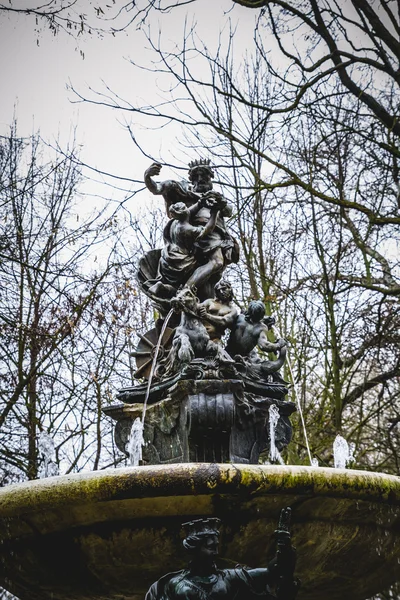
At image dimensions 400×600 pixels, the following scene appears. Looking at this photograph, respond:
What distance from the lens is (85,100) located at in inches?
443

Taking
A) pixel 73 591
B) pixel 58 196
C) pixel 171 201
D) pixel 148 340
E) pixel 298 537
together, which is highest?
pixel 58 196

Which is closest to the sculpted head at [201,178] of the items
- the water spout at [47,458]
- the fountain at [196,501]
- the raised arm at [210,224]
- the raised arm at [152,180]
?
the raised arm at [152,180]

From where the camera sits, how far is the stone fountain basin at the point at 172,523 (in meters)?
3.84

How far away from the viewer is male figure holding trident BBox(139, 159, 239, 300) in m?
7.31

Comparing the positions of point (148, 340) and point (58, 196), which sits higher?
point (58, 196)

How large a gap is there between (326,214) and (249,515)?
11332 mm

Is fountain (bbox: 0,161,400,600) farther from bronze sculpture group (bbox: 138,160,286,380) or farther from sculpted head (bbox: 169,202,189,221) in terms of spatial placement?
sculpted head (bbox: 169,202,189,221)

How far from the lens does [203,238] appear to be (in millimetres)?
7449

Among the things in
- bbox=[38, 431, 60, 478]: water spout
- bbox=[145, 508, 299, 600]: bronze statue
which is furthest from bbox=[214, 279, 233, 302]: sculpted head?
bbox=[145, 508, 299, 600]: bronze statue

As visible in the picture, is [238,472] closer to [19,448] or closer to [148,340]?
[148,340]

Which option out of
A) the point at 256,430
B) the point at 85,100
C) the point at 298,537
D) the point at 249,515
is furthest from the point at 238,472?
the point at 85,100

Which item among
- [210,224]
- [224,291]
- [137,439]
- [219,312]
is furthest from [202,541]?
[210,224]

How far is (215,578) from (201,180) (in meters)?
5.13

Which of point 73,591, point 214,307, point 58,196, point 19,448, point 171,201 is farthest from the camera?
point 58,196
